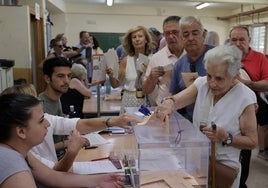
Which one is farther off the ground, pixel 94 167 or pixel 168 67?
pixel 168 67

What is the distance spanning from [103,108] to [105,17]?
274 inches

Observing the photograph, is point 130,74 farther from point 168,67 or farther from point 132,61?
point 168,67

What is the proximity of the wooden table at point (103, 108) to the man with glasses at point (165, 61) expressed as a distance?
904 mm

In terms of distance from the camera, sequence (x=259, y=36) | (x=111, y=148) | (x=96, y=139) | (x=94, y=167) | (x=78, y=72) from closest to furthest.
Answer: (x=94, y=167) < (x=111, y=148) < (x=96, y=139) < (x=78, y=72) < (x=259, y=36)

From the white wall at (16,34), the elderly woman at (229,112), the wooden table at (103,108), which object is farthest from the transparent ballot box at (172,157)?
the white wall at (16,34)

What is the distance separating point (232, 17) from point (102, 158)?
911 centimetres

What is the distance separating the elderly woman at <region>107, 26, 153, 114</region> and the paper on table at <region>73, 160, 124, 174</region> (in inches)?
46.9

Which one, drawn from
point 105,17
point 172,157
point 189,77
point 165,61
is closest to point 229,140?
point 172,157

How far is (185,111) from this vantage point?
78.8 inches

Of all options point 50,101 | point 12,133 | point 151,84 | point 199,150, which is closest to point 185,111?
point 151,84

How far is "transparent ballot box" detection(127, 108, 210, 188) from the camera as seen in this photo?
1.27m

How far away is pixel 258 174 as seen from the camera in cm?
352

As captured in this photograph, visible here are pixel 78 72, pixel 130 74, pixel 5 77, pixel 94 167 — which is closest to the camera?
pixel 94 167

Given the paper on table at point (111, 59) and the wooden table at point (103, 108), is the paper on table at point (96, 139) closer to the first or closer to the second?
the paper on table at point (111, 59)
